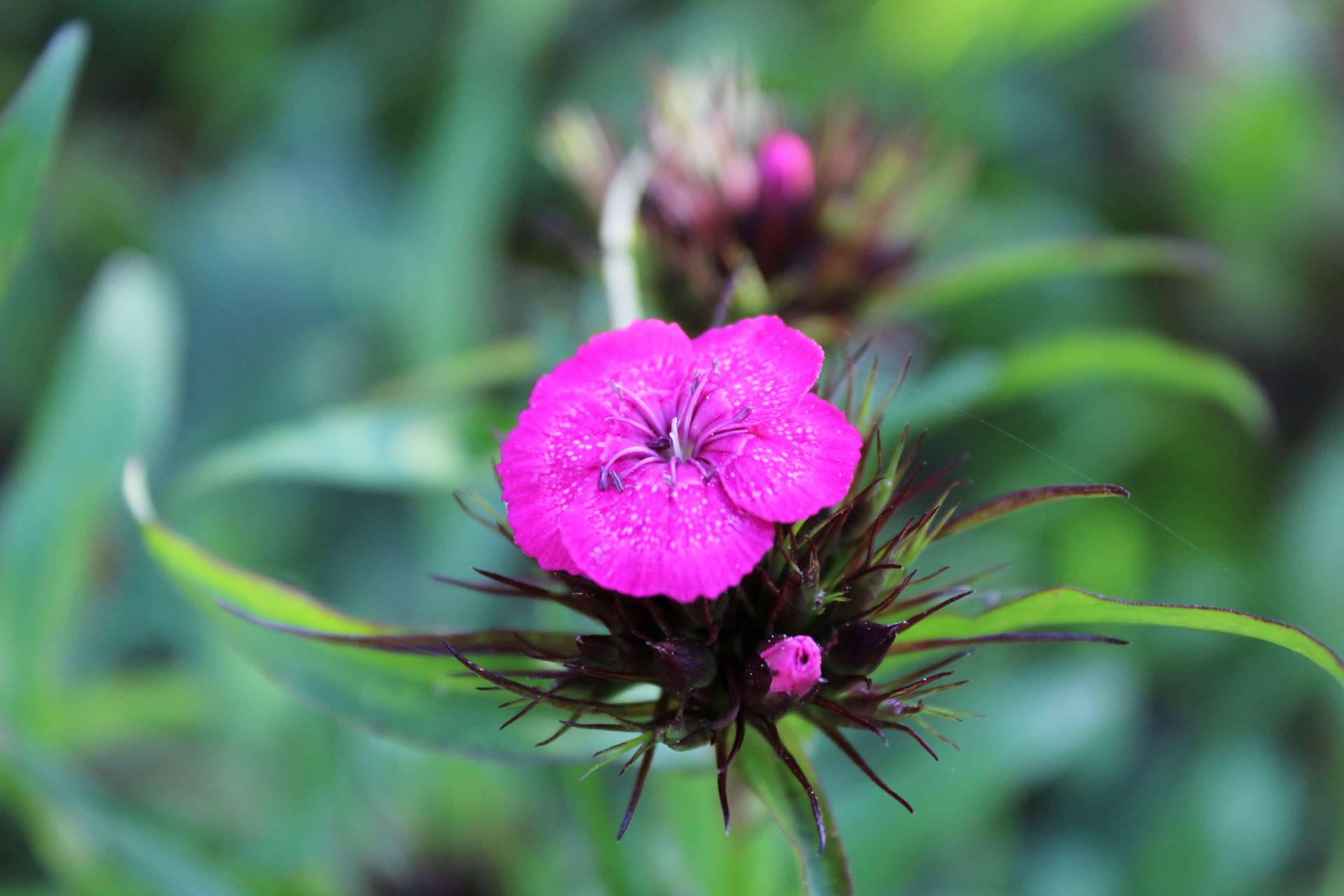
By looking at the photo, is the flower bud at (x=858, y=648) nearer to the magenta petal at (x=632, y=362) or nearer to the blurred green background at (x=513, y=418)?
the magenta petal at (x=632, y=362)

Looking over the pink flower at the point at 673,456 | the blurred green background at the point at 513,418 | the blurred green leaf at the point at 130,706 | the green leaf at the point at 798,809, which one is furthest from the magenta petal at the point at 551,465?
the blurred green leaf at the point at 130,706

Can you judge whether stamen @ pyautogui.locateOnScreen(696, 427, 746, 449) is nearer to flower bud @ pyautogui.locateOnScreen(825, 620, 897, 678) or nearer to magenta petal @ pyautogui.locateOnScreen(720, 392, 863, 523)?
magenta petal @ pyautogui.locateOnScreen(720, 392, 863, 523)

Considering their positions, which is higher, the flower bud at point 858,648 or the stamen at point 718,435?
the stamen at point 718,435

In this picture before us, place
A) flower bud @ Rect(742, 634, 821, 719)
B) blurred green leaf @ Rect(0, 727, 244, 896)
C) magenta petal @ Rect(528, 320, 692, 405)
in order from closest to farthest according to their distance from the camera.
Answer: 1. flower bud @ Rect(742, 634, 821, 719)
2. magenta petal @ Rect(528, 320, 692, 405)
3. blurred green leaf @ Rect(0, 727, 244, 896)

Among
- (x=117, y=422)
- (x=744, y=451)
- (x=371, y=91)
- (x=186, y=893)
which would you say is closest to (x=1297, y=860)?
(x=744, y=451)

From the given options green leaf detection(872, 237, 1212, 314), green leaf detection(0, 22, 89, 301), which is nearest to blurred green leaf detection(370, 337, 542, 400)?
green leaf detection(872, 237, 1212, 314)

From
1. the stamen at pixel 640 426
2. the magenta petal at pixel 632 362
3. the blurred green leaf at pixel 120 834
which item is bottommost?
the blurred green leaf at pixel 120 834
